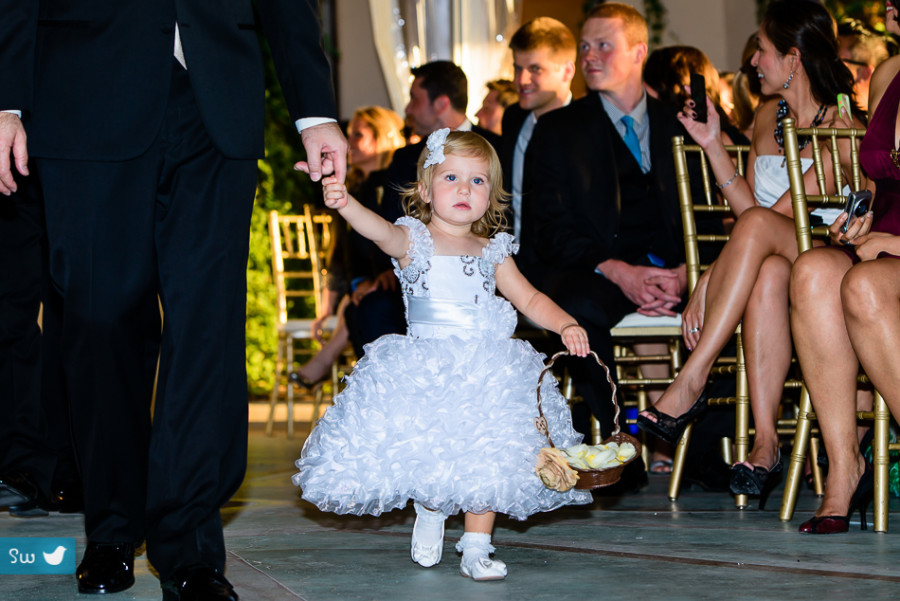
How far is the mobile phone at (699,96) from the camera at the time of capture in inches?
145

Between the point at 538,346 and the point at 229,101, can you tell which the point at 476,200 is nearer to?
the point at 229,101

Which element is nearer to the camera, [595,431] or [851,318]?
[851,318]

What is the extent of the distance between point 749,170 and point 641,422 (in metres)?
1.11

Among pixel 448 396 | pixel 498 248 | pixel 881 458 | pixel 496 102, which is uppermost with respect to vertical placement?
pixel 496 102

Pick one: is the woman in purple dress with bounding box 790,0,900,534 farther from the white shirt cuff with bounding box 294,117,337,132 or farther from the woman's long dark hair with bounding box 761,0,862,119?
the white shirt cuff with bounding box 294,117,337,132

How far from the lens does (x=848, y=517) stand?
278 cm

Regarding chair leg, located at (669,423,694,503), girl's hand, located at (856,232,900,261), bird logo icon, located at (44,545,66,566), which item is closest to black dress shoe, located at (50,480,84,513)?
bird logo icon, located at (44,545,66,566)

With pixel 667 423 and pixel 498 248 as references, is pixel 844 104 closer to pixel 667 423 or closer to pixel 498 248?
pixel 667 423

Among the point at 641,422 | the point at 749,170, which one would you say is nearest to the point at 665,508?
the point at 641,422

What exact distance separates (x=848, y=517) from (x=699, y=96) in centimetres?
158

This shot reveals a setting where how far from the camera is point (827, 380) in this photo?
2.86 meters

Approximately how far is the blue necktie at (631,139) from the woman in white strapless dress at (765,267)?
1.39ft

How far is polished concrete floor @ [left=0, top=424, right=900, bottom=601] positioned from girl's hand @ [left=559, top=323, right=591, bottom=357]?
47cm

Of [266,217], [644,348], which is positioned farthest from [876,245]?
[266,217]
